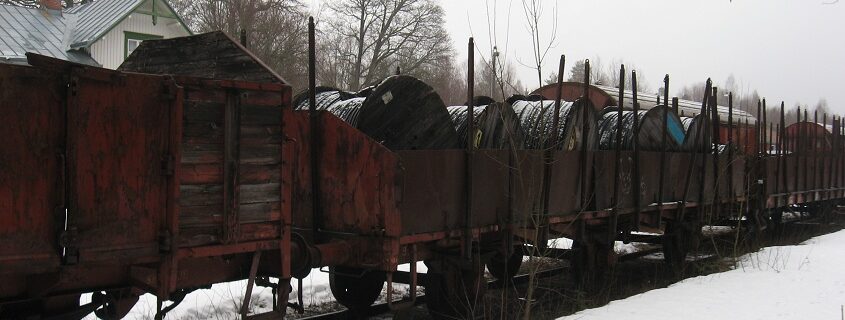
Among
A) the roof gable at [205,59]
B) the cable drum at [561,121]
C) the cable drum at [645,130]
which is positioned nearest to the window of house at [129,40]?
the cable drum at [645,130]

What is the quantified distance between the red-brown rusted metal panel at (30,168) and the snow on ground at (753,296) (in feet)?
17.5

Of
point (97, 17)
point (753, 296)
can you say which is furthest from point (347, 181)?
point (97, 17)

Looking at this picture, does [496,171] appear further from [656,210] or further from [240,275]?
[656,210]

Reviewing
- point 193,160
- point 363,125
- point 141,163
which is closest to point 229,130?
point 193,160

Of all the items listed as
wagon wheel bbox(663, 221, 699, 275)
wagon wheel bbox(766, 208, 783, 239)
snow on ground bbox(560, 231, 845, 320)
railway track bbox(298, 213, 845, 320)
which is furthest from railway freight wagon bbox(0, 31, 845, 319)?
wagon wheel bbox(766, 208, 783, 239)

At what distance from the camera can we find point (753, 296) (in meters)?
8.81

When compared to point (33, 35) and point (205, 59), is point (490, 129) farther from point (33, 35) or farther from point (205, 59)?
point (33, 35)

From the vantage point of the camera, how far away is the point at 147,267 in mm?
4230

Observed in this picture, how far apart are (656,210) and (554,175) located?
3192mm

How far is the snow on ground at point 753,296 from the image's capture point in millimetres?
7730

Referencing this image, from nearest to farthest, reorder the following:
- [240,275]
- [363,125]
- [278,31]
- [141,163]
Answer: [141,163], [240,275], [363,125], [278,31]

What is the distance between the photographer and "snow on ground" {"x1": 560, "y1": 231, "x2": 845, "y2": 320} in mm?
7730

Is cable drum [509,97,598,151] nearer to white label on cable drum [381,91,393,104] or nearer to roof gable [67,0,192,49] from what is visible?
white label on cable drum [381,91,393,104]

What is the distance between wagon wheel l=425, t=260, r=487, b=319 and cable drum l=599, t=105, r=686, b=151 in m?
3.95
